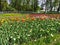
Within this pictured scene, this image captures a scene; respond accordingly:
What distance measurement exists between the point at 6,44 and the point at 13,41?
47 cm

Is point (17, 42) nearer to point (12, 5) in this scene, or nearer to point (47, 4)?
point (47, 4)

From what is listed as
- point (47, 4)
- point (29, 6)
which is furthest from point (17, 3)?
point (47, 4)

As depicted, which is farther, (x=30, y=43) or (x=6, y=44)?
(x=30, y=43)

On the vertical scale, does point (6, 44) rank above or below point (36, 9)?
above

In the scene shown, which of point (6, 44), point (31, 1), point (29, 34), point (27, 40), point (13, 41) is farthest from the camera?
point (31, 1)

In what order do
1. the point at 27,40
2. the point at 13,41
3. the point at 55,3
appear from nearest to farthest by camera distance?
the point at 13,41
the point at 27,40
the point at 55,3

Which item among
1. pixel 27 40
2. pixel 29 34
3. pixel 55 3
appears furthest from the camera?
pixel 55 3

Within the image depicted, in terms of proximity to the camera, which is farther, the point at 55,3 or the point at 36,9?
the point at 36,9

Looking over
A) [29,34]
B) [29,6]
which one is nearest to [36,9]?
[29,6]

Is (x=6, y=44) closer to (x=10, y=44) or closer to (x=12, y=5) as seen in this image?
(x=10, y=44)

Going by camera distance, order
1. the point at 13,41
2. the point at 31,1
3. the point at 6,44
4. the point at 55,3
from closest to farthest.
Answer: the point at 6,44 < the point at 13,41 < the point at 55,3 < the point at 31,1

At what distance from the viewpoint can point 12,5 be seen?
219ft

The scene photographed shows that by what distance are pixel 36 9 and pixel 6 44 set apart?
60165 millimetres

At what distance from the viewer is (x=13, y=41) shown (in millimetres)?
6520
